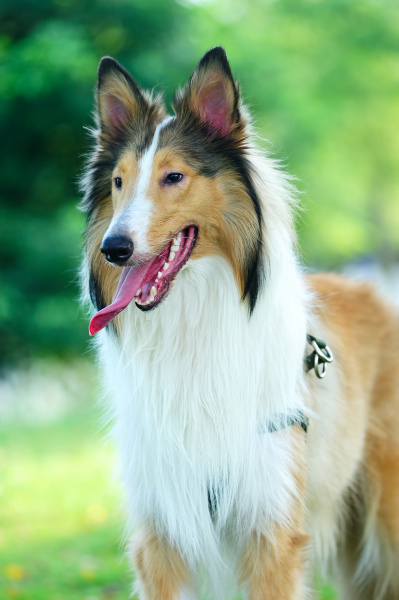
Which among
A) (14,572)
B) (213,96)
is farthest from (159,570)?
(14,572)

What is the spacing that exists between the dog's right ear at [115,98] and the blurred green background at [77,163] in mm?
3171

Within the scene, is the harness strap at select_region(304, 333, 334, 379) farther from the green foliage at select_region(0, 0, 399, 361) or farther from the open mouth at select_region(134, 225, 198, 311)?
the green foliage at select_region(0, 0, 399, 361)

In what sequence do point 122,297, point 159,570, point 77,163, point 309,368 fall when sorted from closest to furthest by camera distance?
point 122,297, point 159,570, point 309,368, point 77,163

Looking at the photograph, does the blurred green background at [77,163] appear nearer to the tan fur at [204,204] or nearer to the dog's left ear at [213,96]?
the tan fur at [204,204]

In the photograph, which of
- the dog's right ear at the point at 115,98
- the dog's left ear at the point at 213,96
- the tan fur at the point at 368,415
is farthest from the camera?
the tan fur at the point at 368,415

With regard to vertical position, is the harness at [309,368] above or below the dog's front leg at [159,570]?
above

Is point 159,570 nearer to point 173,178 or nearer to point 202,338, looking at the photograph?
point 202,338

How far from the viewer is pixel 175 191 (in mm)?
3162

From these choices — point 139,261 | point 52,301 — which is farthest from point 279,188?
point 52,301

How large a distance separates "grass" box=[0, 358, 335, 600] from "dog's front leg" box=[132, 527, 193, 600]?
39cm

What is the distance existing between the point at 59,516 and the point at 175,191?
186 inches

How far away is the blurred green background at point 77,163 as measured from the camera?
682 centimetres

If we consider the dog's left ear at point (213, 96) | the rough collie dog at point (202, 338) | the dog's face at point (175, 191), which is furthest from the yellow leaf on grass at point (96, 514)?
the dog's left ear at point (213, 96)

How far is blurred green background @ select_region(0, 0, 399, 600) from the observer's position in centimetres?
682
